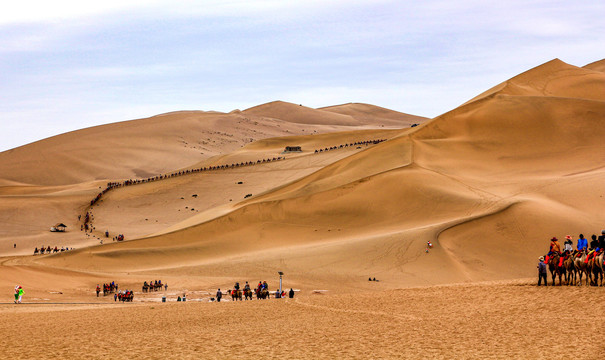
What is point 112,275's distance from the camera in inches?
1752

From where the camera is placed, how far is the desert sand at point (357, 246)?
1948 centimetres

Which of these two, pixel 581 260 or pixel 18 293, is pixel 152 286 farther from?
pixel 581 260

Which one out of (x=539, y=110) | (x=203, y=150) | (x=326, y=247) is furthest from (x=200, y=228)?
(x=203, y=150)

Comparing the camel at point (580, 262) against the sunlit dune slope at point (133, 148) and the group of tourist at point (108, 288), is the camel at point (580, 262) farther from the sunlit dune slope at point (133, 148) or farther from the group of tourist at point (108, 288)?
the sunlit dune slope at point (133, 148)

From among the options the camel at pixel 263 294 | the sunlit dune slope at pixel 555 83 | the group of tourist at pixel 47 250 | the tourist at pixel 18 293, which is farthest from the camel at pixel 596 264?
the sunlit dune slope at pixel 555 83

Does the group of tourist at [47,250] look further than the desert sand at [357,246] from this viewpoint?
Yes

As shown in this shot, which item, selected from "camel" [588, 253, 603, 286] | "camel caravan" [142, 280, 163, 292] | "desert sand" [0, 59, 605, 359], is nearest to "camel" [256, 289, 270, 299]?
"desert sand" [0, 59, 605, 359]

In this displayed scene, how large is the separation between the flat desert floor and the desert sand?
0.30 ft

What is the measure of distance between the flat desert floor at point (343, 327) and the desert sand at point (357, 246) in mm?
91

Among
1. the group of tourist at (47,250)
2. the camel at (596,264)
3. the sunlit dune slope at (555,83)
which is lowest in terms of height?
the camel at (596,264)

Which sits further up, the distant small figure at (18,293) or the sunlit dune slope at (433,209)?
the sunlit dune slope at (433,209)

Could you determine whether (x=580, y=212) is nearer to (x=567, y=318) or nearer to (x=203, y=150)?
(x=567, y=318)

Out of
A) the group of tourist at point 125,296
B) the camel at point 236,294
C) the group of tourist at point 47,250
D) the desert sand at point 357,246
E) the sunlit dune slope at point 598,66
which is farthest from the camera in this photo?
the sunlit dune slope at point 598,66

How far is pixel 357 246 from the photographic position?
4384cm
